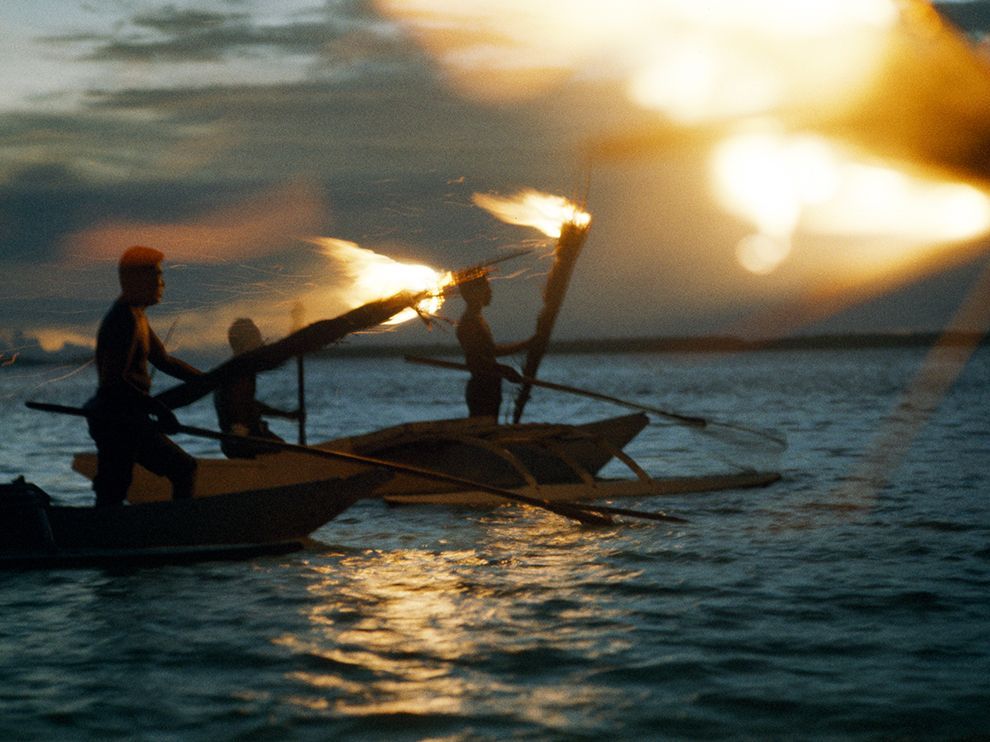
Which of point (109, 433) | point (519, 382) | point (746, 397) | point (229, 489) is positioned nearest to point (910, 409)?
point (746, 397)

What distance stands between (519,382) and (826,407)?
2767 centimetres

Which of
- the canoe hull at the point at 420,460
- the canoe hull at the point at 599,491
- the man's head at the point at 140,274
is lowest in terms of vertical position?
the canoe hull at the point at 599,491

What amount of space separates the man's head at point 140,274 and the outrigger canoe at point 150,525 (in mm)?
1862

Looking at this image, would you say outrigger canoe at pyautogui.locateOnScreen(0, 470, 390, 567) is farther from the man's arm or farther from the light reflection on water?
the man's arm

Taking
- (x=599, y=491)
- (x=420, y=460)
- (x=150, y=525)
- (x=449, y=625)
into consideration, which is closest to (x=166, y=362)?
(x=150, y=525)

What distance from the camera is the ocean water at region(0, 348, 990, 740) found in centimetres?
614

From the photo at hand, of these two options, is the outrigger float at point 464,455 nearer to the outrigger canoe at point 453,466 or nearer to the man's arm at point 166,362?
the outrigger canoe at point 453,466

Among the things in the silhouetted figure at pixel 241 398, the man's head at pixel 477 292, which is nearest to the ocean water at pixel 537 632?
the silhouetted figure at pixel 241 398

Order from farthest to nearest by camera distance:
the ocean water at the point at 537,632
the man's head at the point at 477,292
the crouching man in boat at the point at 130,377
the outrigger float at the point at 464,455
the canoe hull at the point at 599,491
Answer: the man's head at the point at 477,292
the canoe hull at the point at 599,491
the outrigger float at the point at 464,455
the crouching man in boat at the point at 130,377
the ocean water at the point at 537,632

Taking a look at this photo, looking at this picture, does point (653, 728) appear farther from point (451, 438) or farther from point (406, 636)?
point (451, 438)

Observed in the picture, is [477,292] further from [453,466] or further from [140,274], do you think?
[140,274]

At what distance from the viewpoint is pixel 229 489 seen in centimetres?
1278

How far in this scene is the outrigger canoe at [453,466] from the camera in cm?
1301

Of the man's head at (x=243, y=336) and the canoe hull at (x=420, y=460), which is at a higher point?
the man's head at (x=243, y=336)
